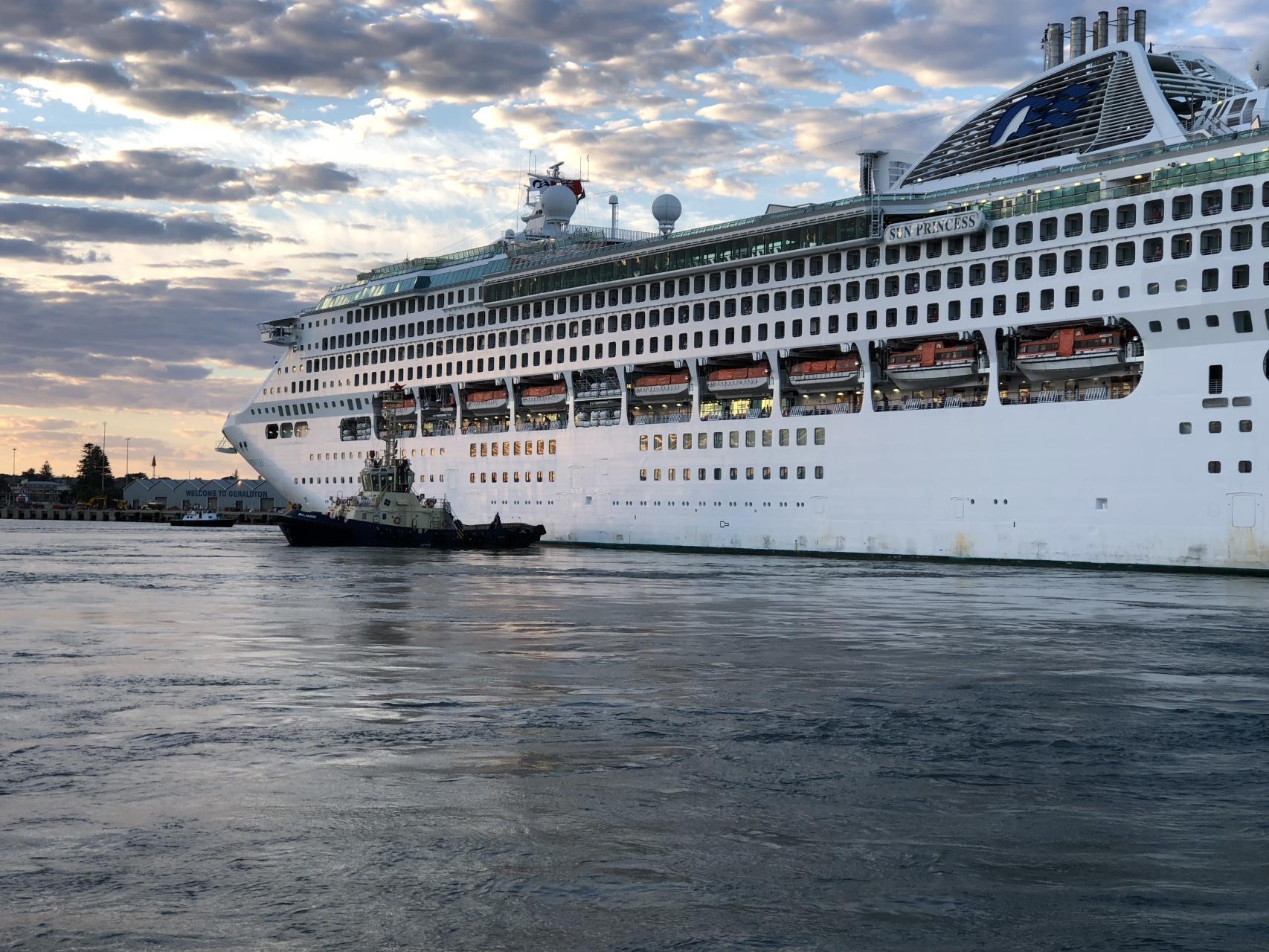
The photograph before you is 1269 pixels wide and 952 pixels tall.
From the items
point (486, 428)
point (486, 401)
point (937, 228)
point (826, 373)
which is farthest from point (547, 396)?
point (937, 228)

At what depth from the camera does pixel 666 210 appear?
275ft

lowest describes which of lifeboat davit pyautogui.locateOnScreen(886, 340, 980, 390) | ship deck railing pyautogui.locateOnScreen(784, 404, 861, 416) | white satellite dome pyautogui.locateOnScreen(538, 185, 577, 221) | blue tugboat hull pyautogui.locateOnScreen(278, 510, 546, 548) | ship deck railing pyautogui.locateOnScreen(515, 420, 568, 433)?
blue tugboat hull pyautogui.locateOnScreen(278, 510, 546, 548)

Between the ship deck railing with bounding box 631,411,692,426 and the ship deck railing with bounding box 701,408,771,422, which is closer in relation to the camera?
the ship deck railing with bounding box 701,408,771,422

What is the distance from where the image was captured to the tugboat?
7456cm

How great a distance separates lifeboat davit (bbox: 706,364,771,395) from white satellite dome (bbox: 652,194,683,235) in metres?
17.6

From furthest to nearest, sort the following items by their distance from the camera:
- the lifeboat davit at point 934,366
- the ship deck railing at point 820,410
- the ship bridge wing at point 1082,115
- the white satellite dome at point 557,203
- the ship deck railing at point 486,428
Answer: 1. the white satellite dome at point 557,203
2. the ship deck railing at point 486,428
3. the ship deck railing at point 820,410
4. the lifeboat davit at point 934,366
5. the ship bridge wing at point 1082,115

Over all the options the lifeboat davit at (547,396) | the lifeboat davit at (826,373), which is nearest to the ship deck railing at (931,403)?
the lifeboat davit at (826,373)

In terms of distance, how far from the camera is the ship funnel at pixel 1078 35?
63.2m

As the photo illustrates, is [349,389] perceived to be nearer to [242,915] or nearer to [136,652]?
[136,652]

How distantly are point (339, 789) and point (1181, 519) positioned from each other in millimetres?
44080

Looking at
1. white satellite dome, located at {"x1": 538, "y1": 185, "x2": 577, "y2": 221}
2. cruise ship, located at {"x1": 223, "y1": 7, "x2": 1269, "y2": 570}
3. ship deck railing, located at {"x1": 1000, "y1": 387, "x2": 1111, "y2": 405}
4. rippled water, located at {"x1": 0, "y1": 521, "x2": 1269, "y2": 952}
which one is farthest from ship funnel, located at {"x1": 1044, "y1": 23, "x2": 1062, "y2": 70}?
rippled water, located at {"x1": 0, "y1": 521, "x2": 1269, "y2": 952}

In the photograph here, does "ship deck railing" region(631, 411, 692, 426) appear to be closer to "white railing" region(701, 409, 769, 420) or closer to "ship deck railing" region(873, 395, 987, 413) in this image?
"white railing" region(701, 409, 769, 420)

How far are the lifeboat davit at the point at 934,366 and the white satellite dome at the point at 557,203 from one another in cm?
3954

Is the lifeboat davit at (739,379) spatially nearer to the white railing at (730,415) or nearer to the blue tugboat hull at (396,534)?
the white railing at (730,415)
